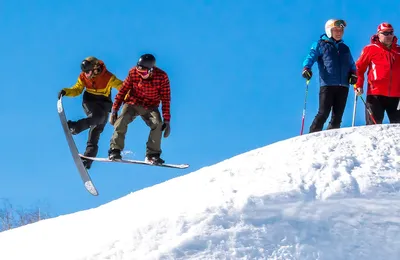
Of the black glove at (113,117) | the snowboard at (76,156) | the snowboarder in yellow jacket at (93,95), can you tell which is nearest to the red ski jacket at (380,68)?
the black glove at (113,117)

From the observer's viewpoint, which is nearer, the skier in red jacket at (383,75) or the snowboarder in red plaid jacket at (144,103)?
the skier in red jacket at (383,75)

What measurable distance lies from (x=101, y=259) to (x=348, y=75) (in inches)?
221

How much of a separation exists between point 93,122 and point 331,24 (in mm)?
4280

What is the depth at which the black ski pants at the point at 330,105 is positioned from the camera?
9.66 metres

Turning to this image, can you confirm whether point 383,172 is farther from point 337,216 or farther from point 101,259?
point 101,259

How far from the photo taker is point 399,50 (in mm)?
9969

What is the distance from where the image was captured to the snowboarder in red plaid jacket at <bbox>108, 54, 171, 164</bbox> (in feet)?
34.2

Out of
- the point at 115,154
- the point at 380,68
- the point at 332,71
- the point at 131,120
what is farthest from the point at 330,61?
the point at 115,154

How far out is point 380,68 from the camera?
9.84 meters

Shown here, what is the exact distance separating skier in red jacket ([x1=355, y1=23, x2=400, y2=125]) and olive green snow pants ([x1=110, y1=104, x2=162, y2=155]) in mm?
3183

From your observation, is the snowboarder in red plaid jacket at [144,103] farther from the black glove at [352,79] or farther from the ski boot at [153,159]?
the black glove at [352,79]

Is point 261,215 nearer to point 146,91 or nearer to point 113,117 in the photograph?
point 146,91

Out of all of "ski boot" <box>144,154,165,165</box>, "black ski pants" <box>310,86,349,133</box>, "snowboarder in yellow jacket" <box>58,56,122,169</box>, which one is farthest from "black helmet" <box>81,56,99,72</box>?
"black ski pants" <box>310,86,349,133</box>

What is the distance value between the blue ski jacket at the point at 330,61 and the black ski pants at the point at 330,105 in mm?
88
